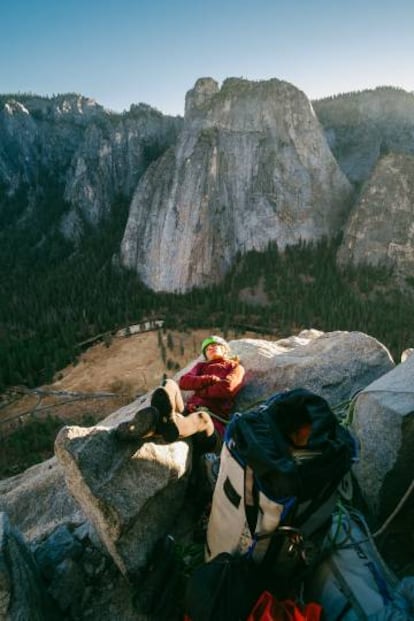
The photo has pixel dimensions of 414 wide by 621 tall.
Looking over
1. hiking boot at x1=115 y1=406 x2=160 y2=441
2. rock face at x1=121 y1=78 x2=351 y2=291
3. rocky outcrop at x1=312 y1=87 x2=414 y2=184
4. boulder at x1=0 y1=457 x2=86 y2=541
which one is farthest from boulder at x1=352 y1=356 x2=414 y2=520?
rocky outcrop at x1=312 y1=87 x2=414 y2=184

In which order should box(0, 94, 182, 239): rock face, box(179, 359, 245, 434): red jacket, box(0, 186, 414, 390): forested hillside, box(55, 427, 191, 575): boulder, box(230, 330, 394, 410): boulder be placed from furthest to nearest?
box(0, 94, 182, 239): rock face → box(0, 186, 414, 390): forested hillside → box(230, 330, 394, 410): boulder → box(179, 359, 245, 434): red jacket → box(55, 427, 191, 575): boulder

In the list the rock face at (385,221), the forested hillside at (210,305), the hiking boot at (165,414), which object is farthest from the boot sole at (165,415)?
the rock face at (385,221)

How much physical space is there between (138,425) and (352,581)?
2.10 meters

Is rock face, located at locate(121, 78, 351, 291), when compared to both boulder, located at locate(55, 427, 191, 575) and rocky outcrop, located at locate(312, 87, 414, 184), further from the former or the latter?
boulder, located at locate(55, 427, 191, 575)

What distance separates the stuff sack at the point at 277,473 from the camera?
8.67 ft

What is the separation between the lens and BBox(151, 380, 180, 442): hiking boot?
13.0ft

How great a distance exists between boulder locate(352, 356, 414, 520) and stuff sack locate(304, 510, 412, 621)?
0.84 meters

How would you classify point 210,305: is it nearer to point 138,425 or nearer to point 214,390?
point 214,390

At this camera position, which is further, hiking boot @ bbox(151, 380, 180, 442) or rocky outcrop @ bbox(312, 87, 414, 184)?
rocky outcrop @ bbox(312, 87, 414, 184)

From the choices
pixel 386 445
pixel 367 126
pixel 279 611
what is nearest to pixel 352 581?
pixel 279 611

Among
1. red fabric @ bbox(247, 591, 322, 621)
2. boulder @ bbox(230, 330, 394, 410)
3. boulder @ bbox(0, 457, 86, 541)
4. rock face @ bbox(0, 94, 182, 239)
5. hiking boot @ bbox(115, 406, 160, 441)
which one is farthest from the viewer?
rock face @ bbox(0, 94, 182, 239)

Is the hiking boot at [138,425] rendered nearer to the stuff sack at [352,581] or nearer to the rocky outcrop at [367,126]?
the stuff sack at [352,581]

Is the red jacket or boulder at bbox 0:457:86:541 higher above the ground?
the red jacket

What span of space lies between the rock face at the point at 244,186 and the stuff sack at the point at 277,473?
1493 inches
